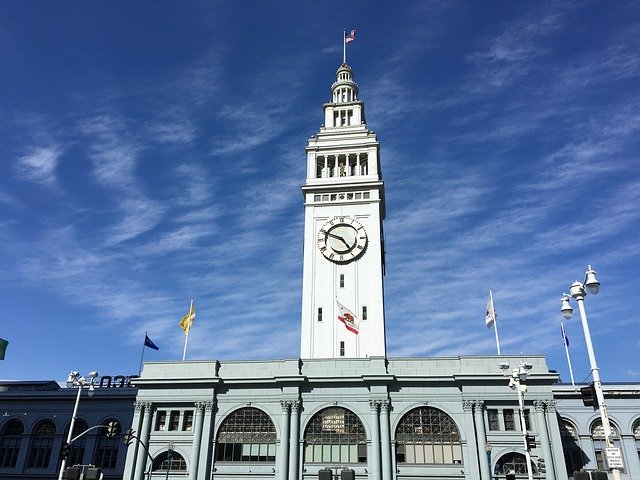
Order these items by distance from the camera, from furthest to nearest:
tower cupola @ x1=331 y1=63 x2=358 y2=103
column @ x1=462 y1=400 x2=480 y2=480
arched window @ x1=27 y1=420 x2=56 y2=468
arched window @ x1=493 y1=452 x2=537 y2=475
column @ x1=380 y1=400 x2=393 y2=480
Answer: tower cupola @ x1=331 y1=63 x2=358 y2=103 < arched window @ x1=27 y1=420 x2=56 y2=468 < column @ x1=380 y1=400 x2=393 y2=480 < arched window @ x1=493 y1=452 x2=537 y2=475 < column @ x1=462 y1=400 x2=480 y2=480

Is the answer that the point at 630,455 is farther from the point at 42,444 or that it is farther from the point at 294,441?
the point at 42,444

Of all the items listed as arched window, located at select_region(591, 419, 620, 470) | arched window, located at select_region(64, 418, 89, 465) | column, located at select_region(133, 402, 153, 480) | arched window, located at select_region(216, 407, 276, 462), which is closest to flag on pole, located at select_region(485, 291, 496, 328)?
arched window, located at select_region(591, 419, 620, 470)

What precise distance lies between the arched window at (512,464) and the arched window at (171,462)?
2873cm

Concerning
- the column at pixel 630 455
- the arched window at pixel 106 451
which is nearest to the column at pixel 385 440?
the column at pixel 630 455

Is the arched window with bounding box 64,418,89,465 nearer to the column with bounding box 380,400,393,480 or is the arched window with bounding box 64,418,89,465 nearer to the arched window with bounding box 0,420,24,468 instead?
the arched window with bounding box 0,420,24,468

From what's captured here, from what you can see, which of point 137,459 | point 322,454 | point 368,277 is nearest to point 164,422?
point 137,459

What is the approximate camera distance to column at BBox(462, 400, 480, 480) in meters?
45.8

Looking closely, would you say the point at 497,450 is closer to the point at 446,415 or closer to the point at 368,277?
the point at 446,415

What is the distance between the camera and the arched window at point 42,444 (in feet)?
198

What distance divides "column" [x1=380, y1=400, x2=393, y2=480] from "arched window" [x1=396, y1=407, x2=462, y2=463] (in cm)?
111

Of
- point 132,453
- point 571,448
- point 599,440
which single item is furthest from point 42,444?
point 599,440

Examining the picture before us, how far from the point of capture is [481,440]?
1844 inches

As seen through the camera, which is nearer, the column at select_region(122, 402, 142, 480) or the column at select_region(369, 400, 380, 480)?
the column at select_region(369, 400, 380, 480)

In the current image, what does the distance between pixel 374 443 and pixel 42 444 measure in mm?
39882
